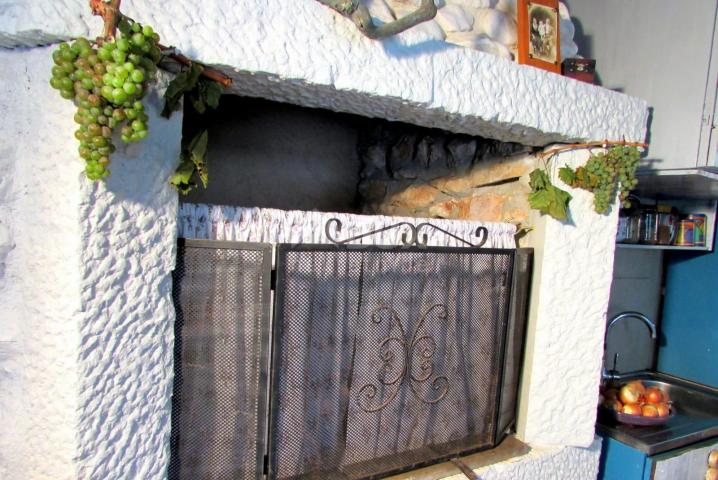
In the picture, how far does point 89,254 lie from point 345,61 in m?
0.60

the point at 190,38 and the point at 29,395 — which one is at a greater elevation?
the point at 190,38

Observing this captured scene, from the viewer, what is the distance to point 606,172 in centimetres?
143

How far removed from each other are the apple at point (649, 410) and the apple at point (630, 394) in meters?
0.04

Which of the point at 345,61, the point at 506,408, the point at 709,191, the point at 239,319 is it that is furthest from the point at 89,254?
the point at 709,191

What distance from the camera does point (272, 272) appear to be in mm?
1044

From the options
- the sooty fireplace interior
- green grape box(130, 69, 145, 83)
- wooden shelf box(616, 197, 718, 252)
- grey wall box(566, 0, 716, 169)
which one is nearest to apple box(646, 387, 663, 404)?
wooden shelf box(616, 197, 718, 252)

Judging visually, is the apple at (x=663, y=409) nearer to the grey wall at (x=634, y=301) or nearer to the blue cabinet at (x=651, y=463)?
the blue cabinet at (x=651, y=463)

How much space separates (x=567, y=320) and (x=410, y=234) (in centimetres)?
57

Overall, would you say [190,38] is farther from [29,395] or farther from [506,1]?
[506,1]

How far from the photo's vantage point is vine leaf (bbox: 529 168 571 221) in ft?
4.58

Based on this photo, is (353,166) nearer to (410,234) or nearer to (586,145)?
(410,234)

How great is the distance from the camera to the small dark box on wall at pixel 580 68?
4.76 ft

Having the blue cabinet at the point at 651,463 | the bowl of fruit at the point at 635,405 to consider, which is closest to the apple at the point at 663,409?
the bowl of fruit at the point at 635,405

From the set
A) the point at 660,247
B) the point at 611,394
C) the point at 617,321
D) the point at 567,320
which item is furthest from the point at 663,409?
the point at 567,320
